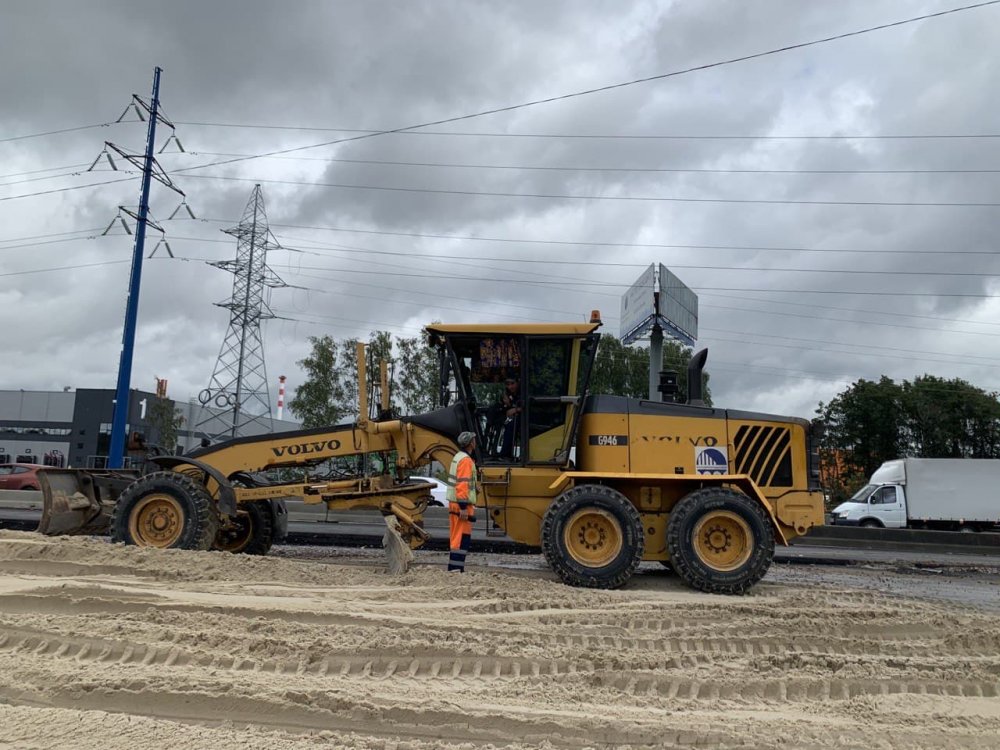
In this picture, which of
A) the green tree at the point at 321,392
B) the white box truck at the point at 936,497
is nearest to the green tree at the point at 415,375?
the green tree at the point at 321,392

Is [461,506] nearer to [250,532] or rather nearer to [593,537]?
[593,537]

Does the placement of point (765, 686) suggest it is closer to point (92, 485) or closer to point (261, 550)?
point (261, 550)

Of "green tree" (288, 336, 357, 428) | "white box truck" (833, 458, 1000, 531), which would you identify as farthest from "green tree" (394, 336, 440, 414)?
"white box truck" (833, 458, 1000, 531)

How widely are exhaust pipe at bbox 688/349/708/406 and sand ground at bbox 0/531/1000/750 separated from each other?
2.81 meters

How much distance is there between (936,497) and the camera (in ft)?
83.5

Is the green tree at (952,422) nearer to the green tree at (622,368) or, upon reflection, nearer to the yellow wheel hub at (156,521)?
the green tree at (622,368)

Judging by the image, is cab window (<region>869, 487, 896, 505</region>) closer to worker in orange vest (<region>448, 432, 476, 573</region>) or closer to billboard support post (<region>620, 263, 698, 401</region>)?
billboard support post (<region>620, 263, 698, 401</region>)

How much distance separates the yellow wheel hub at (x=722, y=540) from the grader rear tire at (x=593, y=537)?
1.98 feet

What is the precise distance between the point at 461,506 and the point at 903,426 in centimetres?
3885

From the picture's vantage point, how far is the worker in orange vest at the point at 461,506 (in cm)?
761

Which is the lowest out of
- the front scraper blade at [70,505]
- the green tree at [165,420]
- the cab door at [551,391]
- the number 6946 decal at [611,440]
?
the front scraper blade at [70,505]

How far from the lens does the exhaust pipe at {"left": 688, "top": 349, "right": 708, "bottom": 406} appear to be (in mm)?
8453

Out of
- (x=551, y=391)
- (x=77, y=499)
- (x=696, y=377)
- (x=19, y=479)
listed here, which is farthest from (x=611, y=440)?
(x=19, y=479)

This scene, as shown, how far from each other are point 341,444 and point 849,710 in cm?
604
